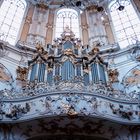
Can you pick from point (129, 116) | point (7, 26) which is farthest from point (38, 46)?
point (129, 116)

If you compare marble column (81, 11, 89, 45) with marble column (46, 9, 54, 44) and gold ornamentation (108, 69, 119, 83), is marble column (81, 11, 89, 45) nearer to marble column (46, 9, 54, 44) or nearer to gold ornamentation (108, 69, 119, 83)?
marble column (46, 9, 54, 44)

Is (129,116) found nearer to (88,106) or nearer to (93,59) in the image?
(88,106)

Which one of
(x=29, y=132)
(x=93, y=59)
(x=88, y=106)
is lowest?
(x=29, y=132)

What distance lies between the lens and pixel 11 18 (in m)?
22.3

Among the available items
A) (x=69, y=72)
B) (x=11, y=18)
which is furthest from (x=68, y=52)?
(x=11, y=18)

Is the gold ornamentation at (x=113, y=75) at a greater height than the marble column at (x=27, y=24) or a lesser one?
lesser

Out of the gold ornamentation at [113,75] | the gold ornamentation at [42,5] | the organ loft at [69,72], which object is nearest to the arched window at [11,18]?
the organ loft at [69,72]

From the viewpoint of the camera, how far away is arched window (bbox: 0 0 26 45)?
68.1ft

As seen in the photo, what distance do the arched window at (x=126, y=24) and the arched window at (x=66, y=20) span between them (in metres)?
2.92

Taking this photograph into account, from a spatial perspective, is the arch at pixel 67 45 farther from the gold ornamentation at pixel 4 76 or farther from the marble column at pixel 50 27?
the gold ornamentation at pixel 4 76

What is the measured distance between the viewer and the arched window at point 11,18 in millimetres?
20750

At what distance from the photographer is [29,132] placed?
44.0ft

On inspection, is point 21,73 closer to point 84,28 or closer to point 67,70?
point 67,70

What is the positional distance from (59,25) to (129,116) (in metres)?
12.1
